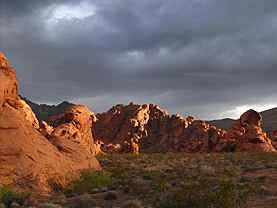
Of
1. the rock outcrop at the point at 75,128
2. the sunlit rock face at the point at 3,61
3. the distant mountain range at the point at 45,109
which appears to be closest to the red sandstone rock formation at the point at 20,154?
the sunlit rock face at the point at 3,61

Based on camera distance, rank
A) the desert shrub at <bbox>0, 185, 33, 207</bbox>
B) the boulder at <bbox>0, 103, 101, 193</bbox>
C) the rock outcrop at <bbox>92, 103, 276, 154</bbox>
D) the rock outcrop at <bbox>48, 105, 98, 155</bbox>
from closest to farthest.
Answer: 1. the desert shrub at <bbox>0, 185, 33, 207</bbox>
2. the boulder at <bbox>0, 103, 101, 193</bbox>
3. the rock outcrop at <bbox>48, 105, 98, 155</bbox>
4. the rock outcrop at <bbox>92, 103, 276, 154</bbox>

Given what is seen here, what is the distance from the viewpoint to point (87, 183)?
38.5 feet

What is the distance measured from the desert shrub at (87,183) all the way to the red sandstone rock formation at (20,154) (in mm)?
570

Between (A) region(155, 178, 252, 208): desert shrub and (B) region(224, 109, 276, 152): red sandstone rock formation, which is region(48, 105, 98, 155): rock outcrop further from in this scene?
(B) region(224, 109, 276, 152): red sandstone rock formation

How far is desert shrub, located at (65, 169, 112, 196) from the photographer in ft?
33.7

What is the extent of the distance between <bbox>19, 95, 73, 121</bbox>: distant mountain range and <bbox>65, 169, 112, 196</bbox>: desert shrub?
100m

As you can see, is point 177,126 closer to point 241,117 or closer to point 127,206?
point 241,117

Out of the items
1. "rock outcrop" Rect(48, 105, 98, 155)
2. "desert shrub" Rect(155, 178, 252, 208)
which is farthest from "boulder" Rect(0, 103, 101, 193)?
"desert shrub" Rect(155, 178, 252, 208)

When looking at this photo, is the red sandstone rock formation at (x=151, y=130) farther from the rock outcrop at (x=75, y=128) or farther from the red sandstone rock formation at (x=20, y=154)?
the red sandstone rock formation at (x=20, y=154)

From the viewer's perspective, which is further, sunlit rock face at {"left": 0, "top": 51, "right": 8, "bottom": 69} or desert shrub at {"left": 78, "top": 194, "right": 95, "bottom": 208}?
sunlit rock face at {"left": 0, "top": 51, "right": 8, "bottom": 69}

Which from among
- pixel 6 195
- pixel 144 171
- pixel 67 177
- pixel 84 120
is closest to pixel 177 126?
pixel 84 120

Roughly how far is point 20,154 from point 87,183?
4.17 meters

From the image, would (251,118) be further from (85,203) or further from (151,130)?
(85,203)

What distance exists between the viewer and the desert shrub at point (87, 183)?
10.3 metres
